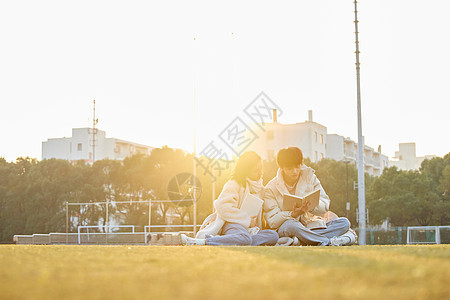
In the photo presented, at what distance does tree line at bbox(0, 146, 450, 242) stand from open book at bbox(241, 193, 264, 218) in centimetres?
3253

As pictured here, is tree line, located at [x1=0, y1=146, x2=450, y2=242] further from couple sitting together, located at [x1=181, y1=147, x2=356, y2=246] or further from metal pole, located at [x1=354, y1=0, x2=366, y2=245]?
Result: couple sitting together, located at [x1=181, y1=147, x2=356, y2=246]

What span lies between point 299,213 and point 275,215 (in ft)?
1.31

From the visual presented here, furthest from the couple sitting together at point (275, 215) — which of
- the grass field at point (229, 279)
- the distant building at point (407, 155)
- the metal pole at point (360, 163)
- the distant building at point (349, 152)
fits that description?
the distant building at point (407, 155)

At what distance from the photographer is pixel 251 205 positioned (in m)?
7.38

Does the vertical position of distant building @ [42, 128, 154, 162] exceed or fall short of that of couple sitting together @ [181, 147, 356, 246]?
it exceeds it

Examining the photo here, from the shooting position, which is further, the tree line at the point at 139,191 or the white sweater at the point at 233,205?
the tree line at the point at 139,191

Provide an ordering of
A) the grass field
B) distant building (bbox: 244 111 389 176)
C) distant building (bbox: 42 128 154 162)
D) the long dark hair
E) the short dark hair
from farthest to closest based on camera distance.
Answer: distant building (bbox: 42 128 154 162), distant building (bbox: 244 111 389 176), the long dark hair, the short dark hair, the grass field

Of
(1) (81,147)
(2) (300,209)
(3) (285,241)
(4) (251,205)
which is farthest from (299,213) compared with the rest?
(1) (81,147)

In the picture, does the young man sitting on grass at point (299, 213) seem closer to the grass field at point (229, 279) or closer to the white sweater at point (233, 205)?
the white sweater at point (233, 205)

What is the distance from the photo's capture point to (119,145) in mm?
80875

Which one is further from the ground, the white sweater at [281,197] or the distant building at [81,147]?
the distant building at [81,147]

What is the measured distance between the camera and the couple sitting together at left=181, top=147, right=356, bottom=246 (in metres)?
7.01

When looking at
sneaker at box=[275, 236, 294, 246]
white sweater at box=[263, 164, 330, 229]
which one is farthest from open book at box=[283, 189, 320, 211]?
sneaker at box=[275, 236, 294, 246]

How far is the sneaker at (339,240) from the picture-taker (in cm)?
690
